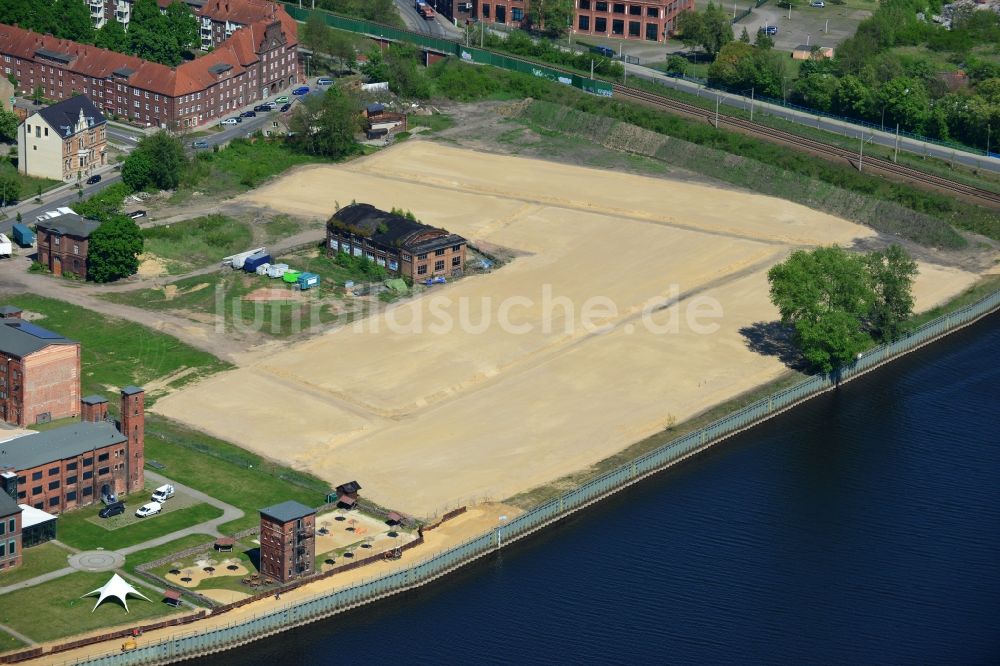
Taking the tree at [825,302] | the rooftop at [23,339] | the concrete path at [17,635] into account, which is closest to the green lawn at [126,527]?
the concrete path at [17,635]

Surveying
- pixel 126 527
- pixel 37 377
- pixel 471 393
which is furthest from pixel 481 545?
pixel 37 377

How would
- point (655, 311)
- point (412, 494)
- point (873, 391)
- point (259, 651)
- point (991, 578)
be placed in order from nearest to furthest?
point (259, 651) < point (991, 578) < point (412, 494) < point (873, 391) < point (655, 311)

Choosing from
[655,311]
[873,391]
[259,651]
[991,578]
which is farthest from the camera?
[655,311]

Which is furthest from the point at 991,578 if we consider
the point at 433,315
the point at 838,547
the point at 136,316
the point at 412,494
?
the point at 136,316

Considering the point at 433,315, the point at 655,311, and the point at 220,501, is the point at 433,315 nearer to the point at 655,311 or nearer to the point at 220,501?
the point at 655,311

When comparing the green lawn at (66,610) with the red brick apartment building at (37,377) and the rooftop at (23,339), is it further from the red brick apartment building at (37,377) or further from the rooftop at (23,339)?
the rooftop at (23,339)

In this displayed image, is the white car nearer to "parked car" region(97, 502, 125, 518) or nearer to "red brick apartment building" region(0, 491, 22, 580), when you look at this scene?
"parked car" region(97, 502, 125, 518)

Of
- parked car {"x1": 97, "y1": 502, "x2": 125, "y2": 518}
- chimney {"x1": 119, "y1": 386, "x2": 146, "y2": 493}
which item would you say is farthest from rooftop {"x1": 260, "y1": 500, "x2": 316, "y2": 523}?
chimney {"x1": 119, "y1": 386, "x2": 146, "y2": 493}
